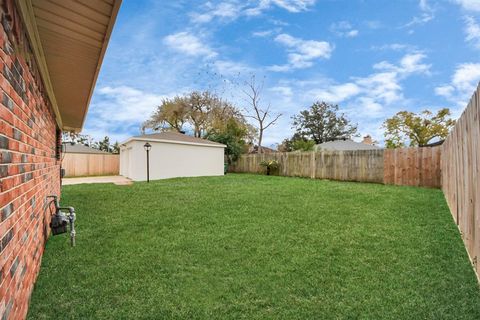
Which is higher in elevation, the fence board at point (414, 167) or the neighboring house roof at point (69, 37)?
the neighboring house roof at point (69, 37)

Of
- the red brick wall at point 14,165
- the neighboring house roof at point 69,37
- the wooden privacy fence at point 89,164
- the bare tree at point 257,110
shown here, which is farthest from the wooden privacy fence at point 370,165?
the red brick wall at point 14,165

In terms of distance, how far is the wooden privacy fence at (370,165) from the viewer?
383 inches

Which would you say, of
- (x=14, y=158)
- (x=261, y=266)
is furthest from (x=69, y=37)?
(x=261, y=266)

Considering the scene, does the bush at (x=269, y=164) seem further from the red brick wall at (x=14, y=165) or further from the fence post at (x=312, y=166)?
the red brick wall at (x=14, y=165)

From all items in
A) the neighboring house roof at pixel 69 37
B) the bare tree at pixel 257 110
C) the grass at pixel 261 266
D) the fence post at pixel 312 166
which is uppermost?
the bare tree at pixel 257 110

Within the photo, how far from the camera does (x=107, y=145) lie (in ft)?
105

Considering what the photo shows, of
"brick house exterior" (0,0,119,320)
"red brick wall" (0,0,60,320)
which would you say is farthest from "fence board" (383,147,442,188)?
"red brick wall" (0,0,60,320)

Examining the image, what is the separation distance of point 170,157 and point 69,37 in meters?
12.8

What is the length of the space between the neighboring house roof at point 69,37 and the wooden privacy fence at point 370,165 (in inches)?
405

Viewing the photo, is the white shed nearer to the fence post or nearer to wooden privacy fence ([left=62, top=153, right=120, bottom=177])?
wooden privacy fence ([left=62, top=153, right=120, bottom=177])

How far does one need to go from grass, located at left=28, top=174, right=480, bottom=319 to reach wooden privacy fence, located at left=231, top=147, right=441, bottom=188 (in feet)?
13.6

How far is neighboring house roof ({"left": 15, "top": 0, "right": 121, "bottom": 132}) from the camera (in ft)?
6.30

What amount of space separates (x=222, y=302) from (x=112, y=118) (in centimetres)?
2027

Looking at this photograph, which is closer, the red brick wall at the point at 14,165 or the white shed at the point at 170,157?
the red brick wall at the point at 14,165
